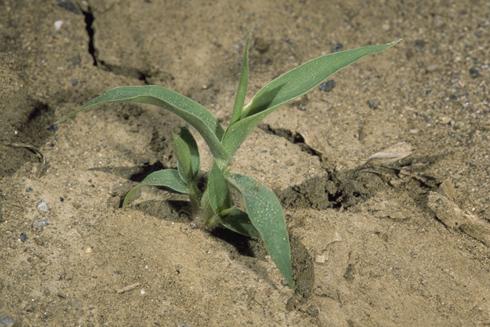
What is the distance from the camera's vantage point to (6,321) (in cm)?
202

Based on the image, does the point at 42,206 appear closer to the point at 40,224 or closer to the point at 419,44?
the point at 40,224

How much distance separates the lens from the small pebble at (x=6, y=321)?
2.01 meters

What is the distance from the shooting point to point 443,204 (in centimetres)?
238

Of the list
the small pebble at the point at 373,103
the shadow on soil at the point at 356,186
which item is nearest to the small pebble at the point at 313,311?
the shadow on soil at the point at 356,186

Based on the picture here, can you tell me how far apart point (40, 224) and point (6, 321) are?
13.9 inches

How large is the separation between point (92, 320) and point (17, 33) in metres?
1.36

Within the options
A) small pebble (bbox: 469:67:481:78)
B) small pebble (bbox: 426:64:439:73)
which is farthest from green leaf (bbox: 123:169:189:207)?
small pebble (bbox: 469:67:481:78)

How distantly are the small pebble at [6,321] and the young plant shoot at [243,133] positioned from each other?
0.54m

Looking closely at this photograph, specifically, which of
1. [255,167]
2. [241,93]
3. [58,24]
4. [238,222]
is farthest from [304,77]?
[58,24]

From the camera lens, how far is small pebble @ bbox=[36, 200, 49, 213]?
7.57 feet

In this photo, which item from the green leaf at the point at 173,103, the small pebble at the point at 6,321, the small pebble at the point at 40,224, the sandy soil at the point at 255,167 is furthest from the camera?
the small pebble at the point at 40,224

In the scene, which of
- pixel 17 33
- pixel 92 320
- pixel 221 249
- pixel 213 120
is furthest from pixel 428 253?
pixel 17 33

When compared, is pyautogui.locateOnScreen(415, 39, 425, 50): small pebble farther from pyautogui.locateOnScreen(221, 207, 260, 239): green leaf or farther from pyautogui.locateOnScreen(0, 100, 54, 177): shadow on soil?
pyautogui.locateOnScreen(0, 100, 54, 177): shadow on soil

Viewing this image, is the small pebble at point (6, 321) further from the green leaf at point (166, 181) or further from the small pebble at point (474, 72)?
the small pebble at point (474, 72)
